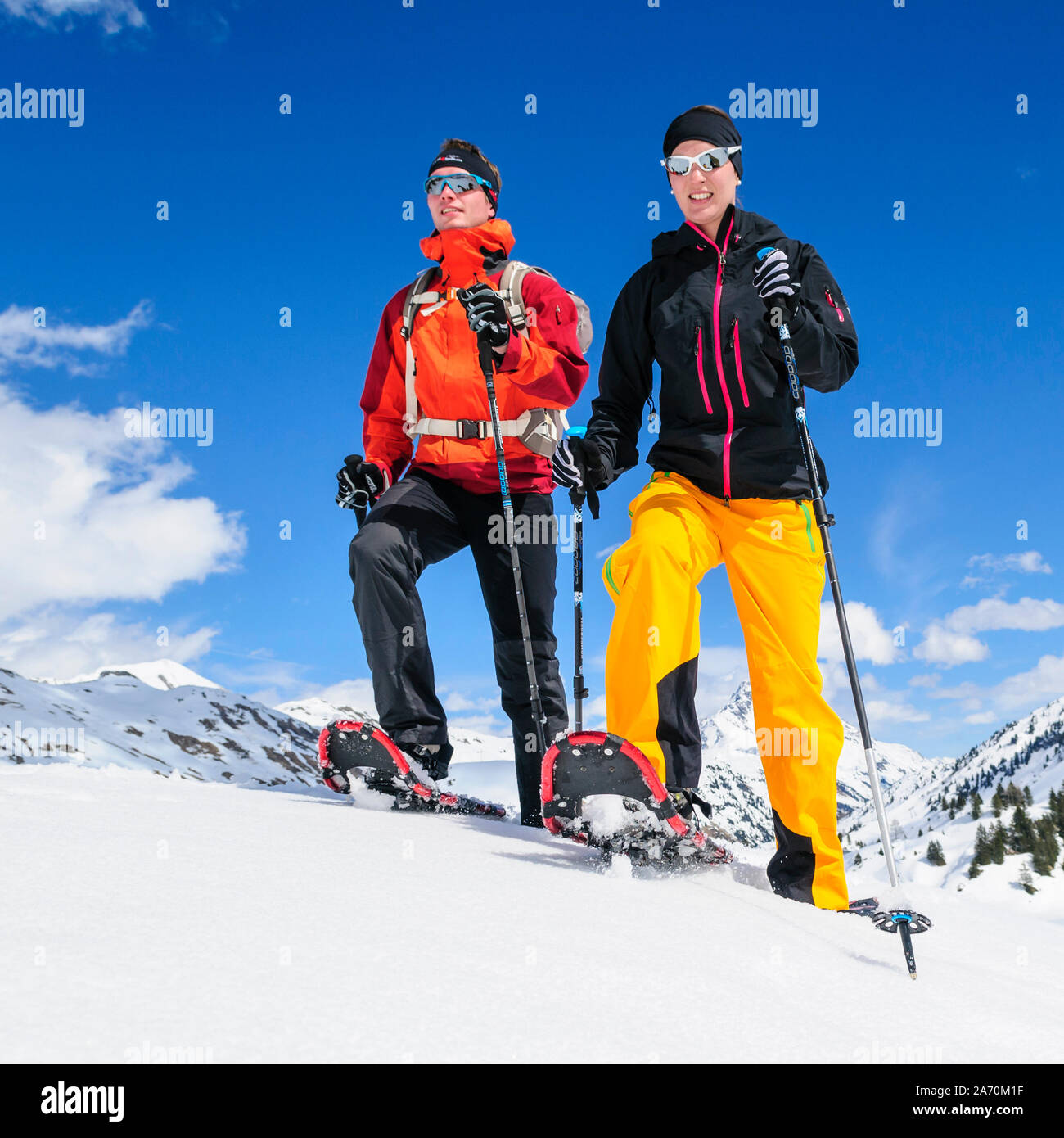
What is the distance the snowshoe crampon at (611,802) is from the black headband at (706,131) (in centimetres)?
282

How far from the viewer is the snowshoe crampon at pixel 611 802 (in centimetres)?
326

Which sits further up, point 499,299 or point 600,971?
point 499,299

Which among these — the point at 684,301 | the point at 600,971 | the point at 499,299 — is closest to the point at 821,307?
the point at 684,301

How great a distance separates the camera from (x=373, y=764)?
447 cm

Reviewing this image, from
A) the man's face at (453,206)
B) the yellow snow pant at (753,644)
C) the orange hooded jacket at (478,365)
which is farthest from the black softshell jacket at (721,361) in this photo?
the man's face at (453,206)

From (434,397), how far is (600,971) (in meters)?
3.53

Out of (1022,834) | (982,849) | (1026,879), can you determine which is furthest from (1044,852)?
(982,849)

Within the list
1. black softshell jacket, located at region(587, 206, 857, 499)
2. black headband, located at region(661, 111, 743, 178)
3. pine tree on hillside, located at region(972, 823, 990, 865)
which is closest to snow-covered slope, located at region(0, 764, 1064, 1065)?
black softshell jacket, located at region(587, 206, 857, 499)

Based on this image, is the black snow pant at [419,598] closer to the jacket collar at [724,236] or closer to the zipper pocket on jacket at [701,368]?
the zipper pocket on jacket at [701,368]

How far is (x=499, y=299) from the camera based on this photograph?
4.75 metres

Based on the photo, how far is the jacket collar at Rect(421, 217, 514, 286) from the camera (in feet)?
17.0
